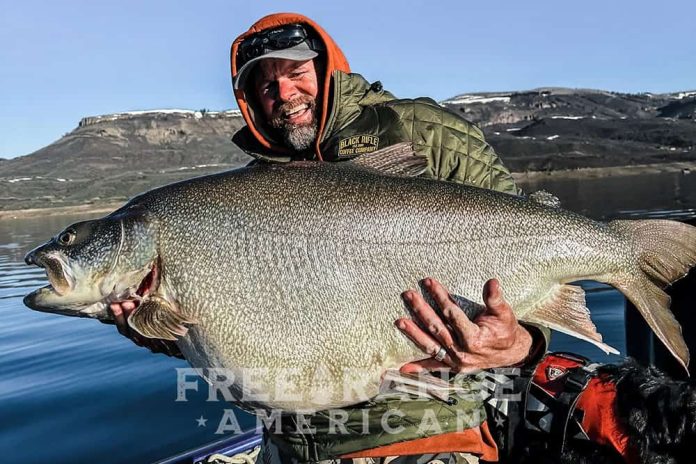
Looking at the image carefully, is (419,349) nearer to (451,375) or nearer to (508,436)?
(451,375)

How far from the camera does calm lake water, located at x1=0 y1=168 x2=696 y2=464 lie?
6977 millimetres

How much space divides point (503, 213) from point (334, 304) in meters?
0.86

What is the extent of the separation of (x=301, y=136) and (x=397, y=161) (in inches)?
25.1

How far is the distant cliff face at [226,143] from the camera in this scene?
5903 cm

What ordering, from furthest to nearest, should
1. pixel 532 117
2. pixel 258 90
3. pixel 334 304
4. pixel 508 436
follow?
1. pixel 532 117
2. pixel 258 90
3. pixel 508 436
4. pixel 334 304

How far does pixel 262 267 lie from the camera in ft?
9.04

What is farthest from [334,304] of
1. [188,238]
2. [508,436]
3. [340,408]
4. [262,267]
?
[508,436]

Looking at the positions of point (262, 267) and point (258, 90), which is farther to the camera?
point (258, 90)

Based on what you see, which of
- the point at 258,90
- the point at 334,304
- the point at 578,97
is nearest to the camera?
the point at 334,304

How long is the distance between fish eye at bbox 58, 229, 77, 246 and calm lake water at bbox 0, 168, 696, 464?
4512 mm

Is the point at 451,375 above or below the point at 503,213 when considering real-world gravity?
below

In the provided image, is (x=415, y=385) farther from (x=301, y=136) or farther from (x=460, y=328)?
(x=301, y=136)

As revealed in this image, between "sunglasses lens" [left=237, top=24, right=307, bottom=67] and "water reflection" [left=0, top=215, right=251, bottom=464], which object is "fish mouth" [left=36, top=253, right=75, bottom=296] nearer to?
"sunglasses lens" [left=237, top=24, right=307, bottom=67]

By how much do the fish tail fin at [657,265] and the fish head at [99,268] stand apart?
216 cm
